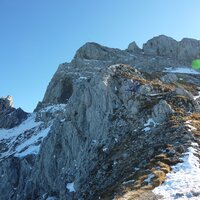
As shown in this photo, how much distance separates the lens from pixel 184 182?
3186cm

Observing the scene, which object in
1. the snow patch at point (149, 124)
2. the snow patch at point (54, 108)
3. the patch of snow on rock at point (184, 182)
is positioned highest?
the snow patch at point (54, 108)

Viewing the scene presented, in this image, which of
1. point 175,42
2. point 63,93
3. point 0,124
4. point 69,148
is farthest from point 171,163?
point 175,42

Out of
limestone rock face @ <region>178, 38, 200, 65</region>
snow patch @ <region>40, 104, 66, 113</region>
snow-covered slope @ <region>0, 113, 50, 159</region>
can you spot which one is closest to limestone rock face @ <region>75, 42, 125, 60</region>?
limestone rock face @ <region>178, 38, 200, 65</region>

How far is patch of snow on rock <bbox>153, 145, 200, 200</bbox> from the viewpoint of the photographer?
29.7m

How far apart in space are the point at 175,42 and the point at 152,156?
16683 centimetres

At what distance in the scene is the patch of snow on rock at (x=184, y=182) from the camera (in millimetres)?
29706

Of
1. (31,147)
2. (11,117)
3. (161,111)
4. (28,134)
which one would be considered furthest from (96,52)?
(161,111)

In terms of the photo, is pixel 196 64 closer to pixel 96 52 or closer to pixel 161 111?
pixel 96 52

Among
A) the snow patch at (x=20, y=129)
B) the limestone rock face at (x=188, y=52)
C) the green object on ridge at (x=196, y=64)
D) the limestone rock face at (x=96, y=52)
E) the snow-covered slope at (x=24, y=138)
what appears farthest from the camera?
the limestone rock face at (x=188, y=52)

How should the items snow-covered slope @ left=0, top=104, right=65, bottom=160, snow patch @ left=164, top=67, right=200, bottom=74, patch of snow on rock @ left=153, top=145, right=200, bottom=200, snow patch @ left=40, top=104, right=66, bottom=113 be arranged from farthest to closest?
snow patch @ left=164, top=67, right=200, bottom=74 → snow patch @ left=40, top=104, right=66, bottom=113 → snow-covered slope @ left=0, top=104, right=65, bottom=160 → patch of snow on rock @ left=153, top=145, right=200, bottom=200

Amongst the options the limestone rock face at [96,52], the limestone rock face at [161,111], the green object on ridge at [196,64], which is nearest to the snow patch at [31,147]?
the limestone rock face at [96,52]

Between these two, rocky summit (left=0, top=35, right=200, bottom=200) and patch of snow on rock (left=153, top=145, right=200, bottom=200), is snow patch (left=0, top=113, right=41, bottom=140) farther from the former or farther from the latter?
patch of snow on rock (left=153, top=145, right=200, bottom=200)

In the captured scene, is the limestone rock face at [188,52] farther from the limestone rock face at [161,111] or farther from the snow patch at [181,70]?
the limestone rock face at [161,111]

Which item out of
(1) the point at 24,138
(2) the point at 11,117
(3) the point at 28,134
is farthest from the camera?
(2) the point at 11,117
